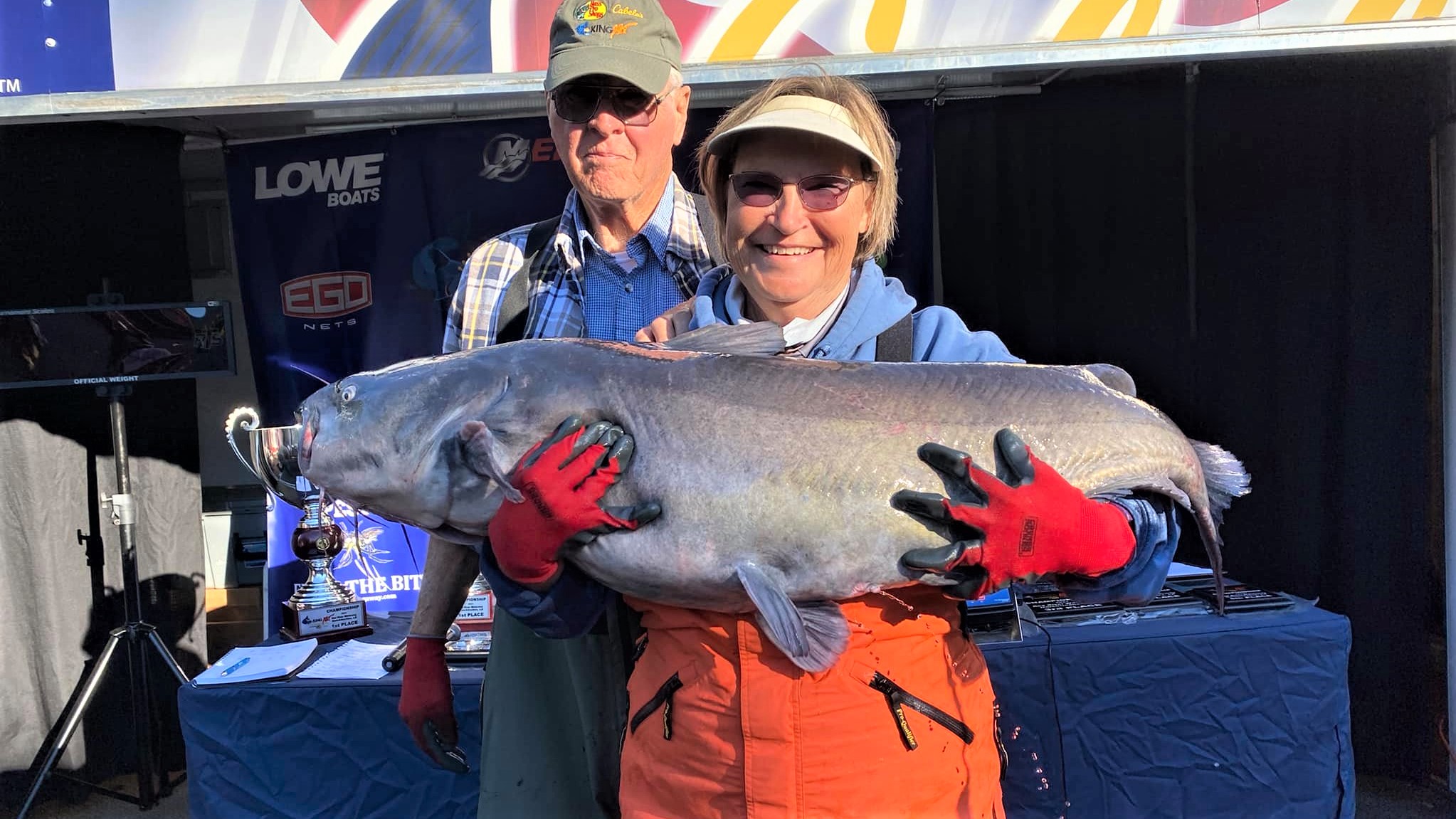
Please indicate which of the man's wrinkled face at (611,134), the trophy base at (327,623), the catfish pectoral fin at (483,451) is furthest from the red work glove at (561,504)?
the trophy base at (327,623)

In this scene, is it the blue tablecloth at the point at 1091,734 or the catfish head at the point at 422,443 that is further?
the blue tablecloth at the point at 1091,734

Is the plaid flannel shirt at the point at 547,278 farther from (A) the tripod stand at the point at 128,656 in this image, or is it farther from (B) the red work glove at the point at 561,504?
(A) the tripod stand at the point at 128,656

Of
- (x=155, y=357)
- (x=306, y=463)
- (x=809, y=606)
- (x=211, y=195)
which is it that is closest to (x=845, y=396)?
(x=809, y=606)

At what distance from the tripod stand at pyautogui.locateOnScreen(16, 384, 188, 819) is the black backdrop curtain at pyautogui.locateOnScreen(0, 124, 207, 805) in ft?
0.78

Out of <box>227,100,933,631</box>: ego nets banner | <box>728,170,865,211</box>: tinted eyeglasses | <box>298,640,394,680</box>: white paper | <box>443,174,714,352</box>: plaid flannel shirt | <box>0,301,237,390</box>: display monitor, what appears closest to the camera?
<box>728,170,865,211</box>: tinted eyeglasses

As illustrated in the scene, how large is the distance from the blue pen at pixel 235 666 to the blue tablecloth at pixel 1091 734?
0.13 metres

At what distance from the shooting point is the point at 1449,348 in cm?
441

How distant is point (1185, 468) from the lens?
6.18ft

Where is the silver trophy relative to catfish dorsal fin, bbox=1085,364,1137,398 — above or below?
below

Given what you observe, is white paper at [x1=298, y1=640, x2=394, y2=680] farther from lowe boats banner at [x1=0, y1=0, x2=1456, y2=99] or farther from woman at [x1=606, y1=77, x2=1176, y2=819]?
lowe boats banner at [x1=0, y1=0, x2=1456, y2=99]

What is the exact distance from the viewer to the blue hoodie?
5.95 feet

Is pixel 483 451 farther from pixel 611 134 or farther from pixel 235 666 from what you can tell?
pixel 235 666

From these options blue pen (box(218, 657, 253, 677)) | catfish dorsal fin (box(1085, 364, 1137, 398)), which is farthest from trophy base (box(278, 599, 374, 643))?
catfish dorsal fin (box(1085, 364, 1137, 398))

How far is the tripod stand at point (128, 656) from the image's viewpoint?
4480mm
